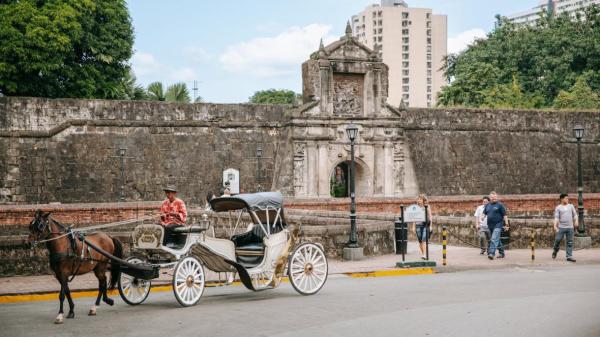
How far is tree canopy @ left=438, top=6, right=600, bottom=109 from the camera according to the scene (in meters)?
48.2

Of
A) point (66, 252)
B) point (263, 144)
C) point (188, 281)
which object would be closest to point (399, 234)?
point (188, 281)

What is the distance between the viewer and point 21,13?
32.4 meters

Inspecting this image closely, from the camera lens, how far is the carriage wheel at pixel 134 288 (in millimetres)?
11703

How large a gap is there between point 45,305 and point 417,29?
112 meters

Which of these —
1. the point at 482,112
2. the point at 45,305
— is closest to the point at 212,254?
the point at 45,305

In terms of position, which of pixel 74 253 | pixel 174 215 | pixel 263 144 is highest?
pixel 263 144

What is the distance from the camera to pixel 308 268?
12508 millimetres

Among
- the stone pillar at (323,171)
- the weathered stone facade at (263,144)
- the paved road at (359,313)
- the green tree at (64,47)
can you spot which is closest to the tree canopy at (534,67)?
the weathered stone facade at (263,144)

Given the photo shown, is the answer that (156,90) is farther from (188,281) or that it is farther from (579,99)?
(188,281)

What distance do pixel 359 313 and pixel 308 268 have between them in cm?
198

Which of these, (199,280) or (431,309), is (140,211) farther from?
(431,309)

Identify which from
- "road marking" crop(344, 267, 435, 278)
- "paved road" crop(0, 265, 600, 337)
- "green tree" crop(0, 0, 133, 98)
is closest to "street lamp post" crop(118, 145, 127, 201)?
"green tree" crop(0, 0, 133, 98)

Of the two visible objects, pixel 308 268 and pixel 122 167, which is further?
pixel 122 167

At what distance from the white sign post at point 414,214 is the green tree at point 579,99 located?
97.8 ft
